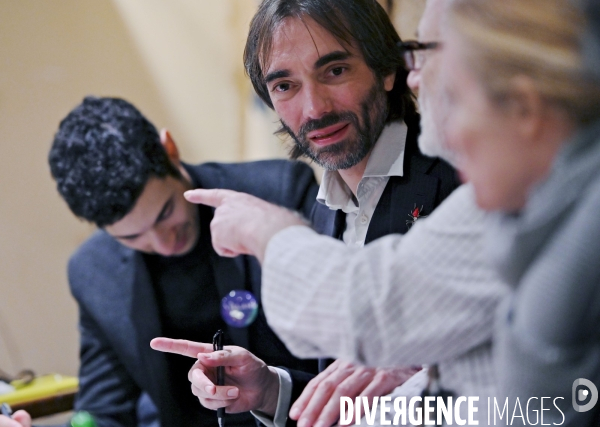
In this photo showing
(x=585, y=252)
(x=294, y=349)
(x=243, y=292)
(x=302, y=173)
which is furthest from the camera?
(x=302, y=173)

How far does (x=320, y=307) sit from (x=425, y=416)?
0.61 feet

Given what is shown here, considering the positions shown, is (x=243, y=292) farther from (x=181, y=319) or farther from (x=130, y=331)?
(x=130, y=331)

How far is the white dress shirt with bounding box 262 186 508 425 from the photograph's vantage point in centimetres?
48

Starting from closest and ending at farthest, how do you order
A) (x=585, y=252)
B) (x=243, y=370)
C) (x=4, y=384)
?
(x=585, y=252) < (x=243, y=370) < (x=4, y=384)

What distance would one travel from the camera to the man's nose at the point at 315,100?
914 mm

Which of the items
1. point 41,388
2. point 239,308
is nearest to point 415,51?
point 239,308

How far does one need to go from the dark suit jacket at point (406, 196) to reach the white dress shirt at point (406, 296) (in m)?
0.30

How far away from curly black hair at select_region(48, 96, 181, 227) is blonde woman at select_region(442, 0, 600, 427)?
101 centimetres

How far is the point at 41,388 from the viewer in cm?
154

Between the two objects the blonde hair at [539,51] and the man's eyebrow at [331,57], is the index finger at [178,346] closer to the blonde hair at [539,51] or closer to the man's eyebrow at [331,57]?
the man's eyebrow at [331,57]

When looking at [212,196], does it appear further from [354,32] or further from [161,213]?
[161,213]

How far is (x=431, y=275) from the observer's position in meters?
0.48

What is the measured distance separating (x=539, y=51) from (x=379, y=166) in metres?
0.48

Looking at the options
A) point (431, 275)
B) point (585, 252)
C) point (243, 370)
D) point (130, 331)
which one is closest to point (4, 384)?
point (130, 331)
